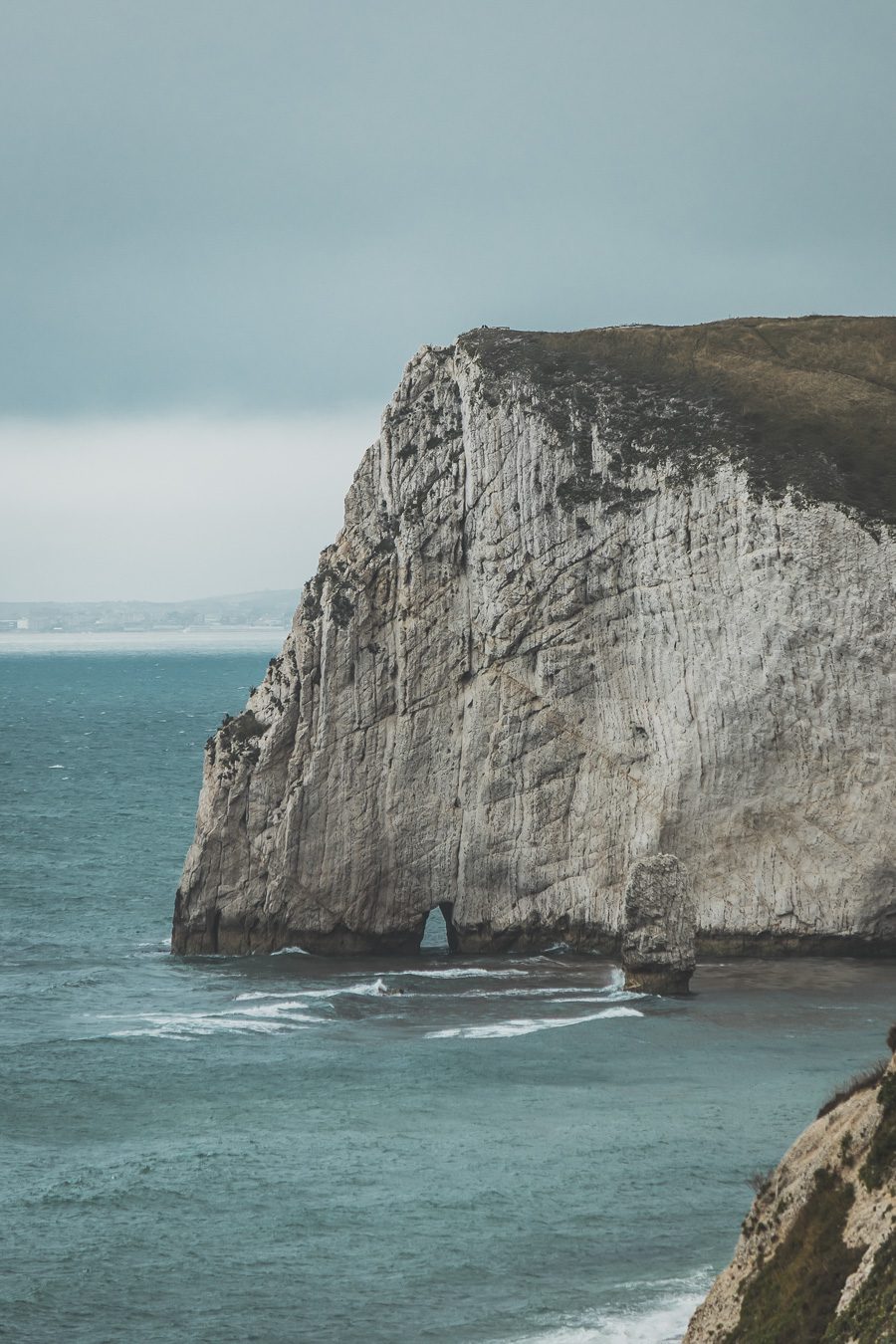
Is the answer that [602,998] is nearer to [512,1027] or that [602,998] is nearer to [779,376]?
[512,1027]

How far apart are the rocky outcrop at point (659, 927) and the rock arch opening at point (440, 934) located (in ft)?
37.9

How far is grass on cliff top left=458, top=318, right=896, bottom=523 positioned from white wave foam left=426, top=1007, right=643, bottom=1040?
76.5 ft

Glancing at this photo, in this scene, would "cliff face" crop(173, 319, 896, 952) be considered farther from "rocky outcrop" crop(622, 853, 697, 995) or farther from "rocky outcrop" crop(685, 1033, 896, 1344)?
"rocky outcrop" crop(685, 1033, 896, 1344)

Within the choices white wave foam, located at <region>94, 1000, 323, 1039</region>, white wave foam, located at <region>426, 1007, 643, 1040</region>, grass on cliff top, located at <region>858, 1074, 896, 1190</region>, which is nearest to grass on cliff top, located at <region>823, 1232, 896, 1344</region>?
grass on cliff top, located at <region>858, 1074, 896, 1190</region>

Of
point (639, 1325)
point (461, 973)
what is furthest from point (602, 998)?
point (639, 1325)

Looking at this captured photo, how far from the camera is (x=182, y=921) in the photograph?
74.8 metres

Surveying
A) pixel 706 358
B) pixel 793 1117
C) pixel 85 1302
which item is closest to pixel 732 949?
pixel 793 1117

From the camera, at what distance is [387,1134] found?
1930 inches

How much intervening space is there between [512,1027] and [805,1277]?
36.6 m

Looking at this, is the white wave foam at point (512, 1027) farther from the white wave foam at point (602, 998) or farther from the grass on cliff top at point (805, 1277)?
the grass on cliff top at point (805, 1277)

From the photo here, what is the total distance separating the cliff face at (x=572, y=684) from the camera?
2692 inches

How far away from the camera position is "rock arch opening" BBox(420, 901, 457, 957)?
243 ft

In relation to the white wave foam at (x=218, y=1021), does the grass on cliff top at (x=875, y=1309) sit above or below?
above

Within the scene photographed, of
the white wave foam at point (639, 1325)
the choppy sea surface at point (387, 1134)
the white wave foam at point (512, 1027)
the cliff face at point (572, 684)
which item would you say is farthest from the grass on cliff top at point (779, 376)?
the white wave foam at point (639, 1325)
